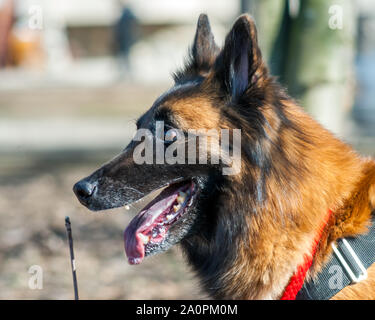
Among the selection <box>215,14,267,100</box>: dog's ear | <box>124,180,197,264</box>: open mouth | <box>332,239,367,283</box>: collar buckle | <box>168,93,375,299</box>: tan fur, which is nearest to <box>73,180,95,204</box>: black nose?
<box>124,180,197,264</box>: open mouth

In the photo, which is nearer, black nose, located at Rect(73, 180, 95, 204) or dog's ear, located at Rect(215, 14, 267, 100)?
dog's ear, located at Rect(215, 14, 267, 100)

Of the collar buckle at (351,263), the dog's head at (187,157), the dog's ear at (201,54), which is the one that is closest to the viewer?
the collar buckle at (351,263)

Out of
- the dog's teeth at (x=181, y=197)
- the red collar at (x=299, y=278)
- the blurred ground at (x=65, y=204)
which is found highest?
the dog's teeth at (x=181, y=197)

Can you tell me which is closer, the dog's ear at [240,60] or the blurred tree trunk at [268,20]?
the dog's ear at [240,60]

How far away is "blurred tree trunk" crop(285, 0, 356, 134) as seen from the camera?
12.7 feet

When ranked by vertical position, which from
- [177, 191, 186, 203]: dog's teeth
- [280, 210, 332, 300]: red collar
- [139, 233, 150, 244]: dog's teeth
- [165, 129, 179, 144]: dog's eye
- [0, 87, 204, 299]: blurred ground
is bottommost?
[0, 87, 204, 299]: blurred ground

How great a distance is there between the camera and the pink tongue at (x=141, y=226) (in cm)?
262

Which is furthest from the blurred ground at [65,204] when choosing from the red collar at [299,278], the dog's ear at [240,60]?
the dog's ear at [240,60]

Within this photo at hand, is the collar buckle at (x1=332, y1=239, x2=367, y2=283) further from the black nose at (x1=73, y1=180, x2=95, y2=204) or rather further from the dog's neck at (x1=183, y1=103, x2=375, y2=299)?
the black nose at (x1=73, y1=180, x2=95, y2=204)

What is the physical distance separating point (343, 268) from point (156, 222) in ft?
3.05

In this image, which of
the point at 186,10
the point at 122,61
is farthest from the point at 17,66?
the point at 186,10

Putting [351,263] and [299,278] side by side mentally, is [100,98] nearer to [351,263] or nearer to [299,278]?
[299,278]

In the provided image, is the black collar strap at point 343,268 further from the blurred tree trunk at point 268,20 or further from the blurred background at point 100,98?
the blurred tree trunk at point 268,20

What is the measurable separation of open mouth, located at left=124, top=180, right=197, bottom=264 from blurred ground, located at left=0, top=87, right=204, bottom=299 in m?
0.43
